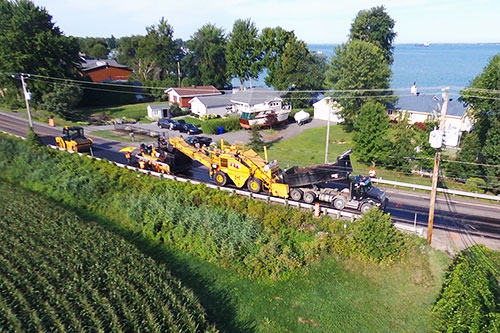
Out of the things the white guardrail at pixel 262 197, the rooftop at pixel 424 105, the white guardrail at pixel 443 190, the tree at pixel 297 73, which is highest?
the tree at pixel 297 73

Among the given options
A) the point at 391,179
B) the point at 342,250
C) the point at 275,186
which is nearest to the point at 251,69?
the point at 391,179

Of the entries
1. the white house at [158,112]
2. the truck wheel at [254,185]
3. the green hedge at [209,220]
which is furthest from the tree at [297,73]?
the green hedge at [209,220]

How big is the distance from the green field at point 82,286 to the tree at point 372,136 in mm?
23812

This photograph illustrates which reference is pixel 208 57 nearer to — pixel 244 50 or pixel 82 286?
pixel 244 50

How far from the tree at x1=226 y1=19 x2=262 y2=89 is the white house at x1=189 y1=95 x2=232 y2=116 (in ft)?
56.3

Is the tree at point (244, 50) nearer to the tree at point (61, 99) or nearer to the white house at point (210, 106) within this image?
the white house at point (210, 106)

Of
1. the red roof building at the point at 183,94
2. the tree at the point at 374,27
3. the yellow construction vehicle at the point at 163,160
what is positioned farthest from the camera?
the red roof building at the point at 183,94

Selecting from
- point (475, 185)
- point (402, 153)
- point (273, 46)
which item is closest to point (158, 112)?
point (273, 46)

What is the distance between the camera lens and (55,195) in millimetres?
28781

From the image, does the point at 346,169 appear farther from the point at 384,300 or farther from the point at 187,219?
the point at 187,219

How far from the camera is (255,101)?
5844 cm

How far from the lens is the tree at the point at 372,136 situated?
33906 mm

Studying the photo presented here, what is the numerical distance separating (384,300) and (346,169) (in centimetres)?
873

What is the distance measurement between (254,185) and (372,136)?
52.1ft
